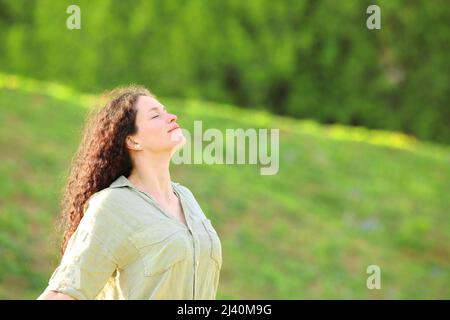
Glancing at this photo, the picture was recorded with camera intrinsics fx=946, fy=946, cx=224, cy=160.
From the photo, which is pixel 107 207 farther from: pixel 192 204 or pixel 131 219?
pixel 192 204

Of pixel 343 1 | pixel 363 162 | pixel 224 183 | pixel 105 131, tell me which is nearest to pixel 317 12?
pixel 343 1

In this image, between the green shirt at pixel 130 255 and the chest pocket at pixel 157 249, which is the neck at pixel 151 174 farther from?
the chest pocket at pixel 157 249

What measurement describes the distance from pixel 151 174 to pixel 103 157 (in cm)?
17

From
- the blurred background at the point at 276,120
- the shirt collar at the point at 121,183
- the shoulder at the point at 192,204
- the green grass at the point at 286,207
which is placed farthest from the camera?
the blurred background at the point at 276,120

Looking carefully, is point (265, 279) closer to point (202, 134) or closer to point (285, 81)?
point (202, 134)

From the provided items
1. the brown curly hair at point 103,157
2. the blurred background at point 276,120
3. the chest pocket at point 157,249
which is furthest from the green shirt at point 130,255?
the blurred background at point 276,120

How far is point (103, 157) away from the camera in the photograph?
3033 mm

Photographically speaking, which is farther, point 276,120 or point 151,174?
point 276,120

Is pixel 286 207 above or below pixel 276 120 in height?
below

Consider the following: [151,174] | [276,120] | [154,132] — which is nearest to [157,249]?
[151,174]

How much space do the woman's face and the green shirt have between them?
17 centimetres

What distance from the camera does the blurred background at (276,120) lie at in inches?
316

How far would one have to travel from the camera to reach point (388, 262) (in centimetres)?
870

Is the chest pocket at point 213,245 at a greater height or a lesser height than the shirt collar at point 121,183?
lesser
